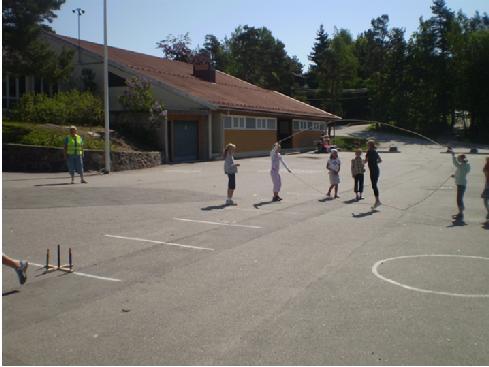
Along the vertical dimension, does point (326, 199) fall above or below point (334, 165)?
below

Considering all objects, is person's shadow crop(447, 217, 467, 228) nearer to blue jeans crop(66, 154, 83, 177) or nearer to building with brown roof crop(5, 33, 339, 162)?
blue jeans crop(66, 154, 83, 177)

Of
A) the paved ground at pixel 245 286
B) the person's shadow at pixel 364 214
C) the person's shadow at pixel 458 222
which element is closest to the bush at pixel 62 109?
the paved ground at pixel 245 286

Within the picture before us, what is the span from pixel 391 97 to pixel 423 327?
229 feet

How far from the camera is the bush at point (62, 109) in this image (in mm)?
26141

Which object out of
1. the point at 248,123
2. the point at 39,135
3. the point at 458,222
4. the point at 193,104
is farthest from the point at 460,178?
the point at 248,123

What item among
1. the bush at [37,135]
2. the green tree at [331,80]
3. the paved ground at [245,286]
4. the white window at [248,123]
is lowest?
the paved ground at [245,286]

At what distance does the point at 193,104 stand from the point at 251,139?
6540 millimetres

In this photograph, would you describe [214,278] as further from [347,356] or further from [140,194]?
[140,194]

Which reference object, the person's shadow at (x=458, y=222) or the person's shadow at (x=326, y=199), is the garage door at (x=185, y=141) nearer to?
the person's shadow at (x=326, y=199)

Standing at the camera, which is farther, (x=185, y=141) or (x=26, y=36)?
(x=185, y=141)

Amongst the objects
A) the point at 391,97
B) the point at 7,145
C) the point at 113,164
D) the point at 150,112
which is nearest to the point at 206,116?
the point at 150,112

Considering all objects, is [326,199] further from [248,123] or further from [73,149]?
[248,123]

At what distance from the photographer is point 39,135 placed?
23.1m

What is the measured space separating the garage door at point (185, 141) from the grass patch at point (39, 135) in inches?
185
